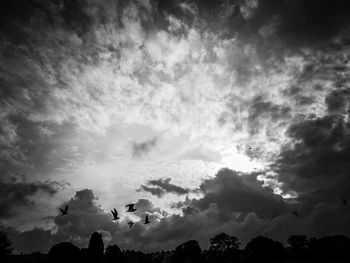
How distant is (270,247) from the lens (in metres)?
86.3

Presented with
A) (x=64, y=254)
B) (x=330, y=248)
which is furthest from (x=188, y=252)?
(x=64, y=254)

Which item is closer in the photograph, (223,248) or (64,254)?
(64,254)

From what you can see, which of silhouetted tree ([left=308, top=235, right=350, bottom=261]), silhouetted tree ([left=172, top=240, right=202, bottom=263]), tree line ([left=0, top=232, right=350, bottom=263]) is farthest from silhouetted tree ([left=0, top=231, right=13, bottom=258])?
silhouetted tree ([left=308, top=235, right=350, bottom=261])

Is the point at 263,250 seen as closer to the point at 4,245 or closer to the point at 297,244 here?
the point at 297,244

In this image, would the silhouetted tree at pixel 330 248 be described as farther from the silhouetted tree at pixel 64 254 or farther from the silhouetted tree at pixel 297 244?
the silhouetted tree at pixel 64 254

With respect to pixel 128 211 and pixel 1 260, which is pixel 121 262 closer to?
pixel 1 260

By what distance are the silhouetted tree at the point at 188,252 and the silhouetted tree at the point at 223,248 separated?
13.3m

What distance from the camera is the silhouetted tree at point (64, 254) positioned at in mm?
39562

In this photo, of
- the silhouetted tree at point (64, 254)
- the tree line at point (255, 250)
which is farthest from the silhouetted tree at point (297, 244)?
the silhouetted tree at point (64, 254)

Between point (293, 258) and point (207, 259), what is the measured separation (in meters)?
33.2

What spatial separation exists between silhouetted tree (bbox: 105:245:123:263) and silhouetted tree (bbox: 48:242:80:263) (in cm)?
2182

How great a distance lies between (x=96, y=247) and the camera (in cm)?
5572

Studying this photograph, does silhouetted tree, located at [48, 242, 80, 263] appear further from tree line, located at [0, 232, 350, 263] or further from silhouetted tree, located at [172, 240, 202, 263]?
silhouetted tree, located at [172, 240, 202, 263]

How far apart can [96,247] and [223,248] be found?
6178 cm
